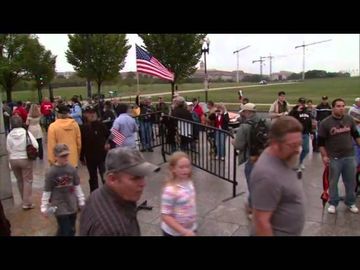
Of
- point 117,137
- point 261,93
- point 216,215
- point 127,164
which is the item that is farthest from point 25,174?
point 261,93

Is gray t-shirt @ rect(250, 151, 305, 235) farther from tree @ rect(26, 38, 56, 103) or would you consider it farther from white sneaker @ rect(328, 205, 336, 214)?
tree @ rect(26, 38, 56, 103)

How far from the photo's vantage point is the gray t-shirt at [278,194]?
8.69 feet

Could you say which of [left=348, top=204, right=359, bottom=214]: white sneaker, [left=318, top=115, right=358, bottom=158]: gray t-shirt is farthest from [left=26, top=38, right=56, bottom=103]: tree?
[left=348, top=204, right=359, bottom=214]: white sneaker

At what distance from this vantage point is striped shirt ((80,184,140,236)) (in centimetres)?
212

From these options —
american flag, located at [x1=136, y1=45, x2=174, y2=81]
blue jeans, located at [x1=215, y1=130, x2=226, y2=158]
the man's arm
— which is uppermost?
american flag, located at [x1=136, y1=45, x2=174, y2=81]

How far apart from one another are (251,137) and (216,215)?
1.35 m

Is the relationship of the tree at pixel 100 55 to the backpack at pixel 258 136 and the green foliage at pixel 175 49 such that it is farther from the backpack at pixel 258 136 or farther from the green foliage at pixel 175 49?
the backpack at pixel 258 136

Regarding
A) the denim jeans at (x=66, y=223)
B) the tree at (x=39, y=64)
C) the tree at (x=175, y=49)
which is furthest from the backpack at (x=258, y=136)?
the tree at (x=39, y=64)

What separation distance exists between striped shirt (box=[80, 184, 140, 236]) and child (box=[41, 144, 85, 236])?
8.22 ft

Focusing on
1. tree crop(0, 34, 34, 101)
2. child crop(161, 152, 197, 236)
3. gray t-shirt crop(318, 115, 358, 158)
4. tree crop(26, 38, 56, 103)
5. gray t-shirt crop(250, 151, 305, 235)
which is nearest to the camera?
gray t-shirt crop(250, 151, 305, 235)

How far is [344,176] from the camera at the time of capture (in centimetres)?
596
